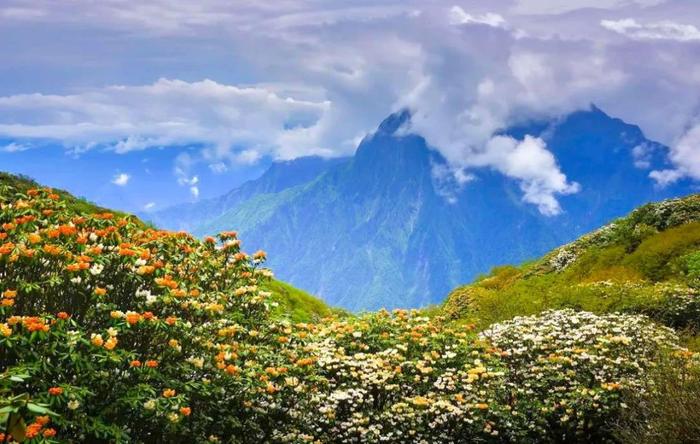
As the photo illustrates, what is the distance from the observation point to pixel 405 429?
44.7 feet

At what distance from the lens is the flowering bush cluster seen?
9133 millimetres

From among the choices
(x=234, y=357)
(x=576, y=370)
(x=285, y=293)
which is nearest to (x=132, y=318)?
(x=234, y=357)

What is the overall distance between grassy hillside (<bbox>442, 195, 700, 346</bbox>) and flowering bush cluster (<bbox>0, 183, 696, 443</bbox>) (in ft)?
13.0

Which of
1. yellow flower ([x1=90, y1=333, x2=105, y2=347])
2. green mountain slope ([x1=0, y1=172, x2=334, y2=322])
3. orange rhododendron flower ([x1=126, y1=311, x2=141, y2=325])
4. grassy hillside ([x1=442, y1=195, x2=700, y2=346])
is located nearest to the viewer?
yellow flower ([x1=90, y1=333, x2=105, y2=347])

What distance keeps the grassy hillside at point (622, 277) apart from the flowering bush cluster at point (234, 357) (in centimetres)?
397

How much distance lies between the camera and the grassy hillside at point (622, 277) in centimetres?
2172

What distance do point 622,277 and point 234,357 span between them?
69.7 feet

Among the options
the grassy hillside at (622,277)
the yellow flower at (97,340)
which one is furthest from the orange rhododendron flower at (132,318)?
the grassy hillside at (622,277)

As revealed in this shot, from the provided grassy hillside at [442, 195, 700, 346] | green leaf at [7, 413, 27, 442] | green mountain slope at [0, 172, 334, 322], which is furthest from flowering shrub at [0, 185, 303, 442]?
green mountain slope at [0, 172, 334, 322]

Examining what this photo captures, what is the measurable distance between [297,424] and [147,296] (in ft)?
15.5

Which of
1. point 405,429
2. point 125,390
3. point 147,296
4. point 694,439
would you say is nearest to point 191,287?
point 147,296

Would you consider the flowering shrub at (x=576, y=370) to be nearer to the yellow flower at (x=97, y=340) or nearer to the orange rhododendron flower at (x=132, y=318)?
the orange rhododendron flower at (x=132, y=318)

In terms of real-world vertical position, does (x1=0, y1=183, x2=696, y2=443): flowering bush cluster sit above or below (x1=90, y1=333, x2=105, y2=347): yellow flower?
above

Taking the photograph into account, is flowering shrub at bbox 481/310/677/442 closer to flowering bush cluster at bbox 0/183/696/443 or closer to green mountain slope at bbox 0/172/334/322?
flowering bush cluster at bbox 0/183/696/443
